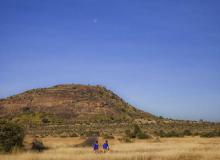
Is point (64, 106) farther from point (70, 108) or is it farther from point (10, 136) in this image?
point (10, 136)

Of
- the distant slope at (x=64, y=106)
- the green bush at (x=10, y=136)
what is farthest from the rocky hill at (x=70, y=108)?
the green bush at (x=10, y=136)

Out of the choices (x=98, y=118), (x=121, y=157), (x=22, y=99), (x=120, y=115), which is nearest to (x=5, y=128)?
(x=121, y=157)

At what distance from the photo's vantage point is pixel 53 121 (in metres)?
91.2

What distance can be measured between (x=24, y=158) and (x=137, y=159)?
23.7 feet

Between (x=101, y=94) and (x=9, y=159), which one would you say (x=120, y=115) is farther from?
(x=9, y=159)

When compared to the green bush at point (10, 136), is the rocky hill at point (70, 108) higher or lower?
higher

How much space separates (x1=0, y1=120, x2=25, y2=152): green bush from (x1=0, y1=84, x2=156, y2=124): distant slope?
190 ft

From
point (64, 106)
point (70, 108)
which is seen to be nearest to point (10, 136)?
point (70, 108)

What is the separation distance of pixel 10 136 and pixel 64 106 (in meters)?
76.6

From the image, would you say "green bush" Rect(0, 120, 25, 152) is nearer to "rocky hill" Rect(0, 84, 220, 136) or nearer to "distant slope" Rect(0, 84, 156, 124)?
"rocky hill" Rect(0, 84, 220, 136)

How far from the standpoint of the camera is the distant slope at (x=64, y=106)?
99.8 meters

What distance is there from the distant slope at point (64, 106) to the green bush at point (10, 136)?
5778 cm

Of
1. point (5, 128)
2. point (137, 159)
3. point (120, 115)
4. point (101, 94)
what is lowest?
point (137, 159)

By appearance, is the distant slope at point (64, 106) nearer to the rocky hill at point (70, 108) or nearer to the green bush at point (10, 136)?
the rocky hill at point (70, 108)
